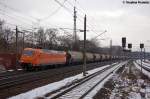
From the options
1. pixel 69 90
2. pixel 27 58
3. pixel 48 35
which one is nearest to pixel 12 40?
pixel 48 35

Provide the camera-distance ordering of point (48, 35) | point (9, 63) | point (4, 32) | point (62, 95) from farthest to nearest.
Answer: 1. point (48, 35)
2. point (4, 32)
3. point (9, 63)
4. point (62, 95)

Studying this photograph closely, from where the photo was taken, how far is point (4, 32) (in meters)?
92.1

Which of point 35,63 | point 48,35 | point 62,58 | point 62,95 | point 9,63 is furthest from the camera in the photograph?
point 48,35

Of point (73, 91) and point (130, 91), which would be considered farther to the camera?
point (130, 91)

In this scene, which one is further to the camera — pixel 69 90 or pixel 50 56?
pixel 50 56

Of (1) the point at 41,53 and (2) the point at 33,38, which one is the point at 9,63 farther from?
(2) the point at 33,38

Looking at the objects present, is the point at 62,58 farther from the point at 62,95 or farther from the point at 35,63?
the point at 62,95

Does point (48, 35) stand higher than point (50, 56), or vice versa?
point (48, 35)

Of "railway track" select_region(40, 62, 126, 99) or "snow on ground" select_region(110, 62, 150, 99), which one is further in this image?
"snow on ground" select_region(110, 62, 150, 99)

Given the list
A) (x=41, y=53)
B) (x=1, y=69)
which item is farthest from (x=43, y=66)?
(x=1, y=69)

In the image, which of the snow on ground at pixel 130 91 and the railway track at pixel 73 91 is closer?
the railway track at pixel 73 91

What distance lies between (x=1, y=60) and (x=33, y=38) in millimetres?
53944

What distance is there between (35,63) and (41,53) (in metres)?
2.31

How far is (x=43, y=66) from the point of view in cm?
4362
